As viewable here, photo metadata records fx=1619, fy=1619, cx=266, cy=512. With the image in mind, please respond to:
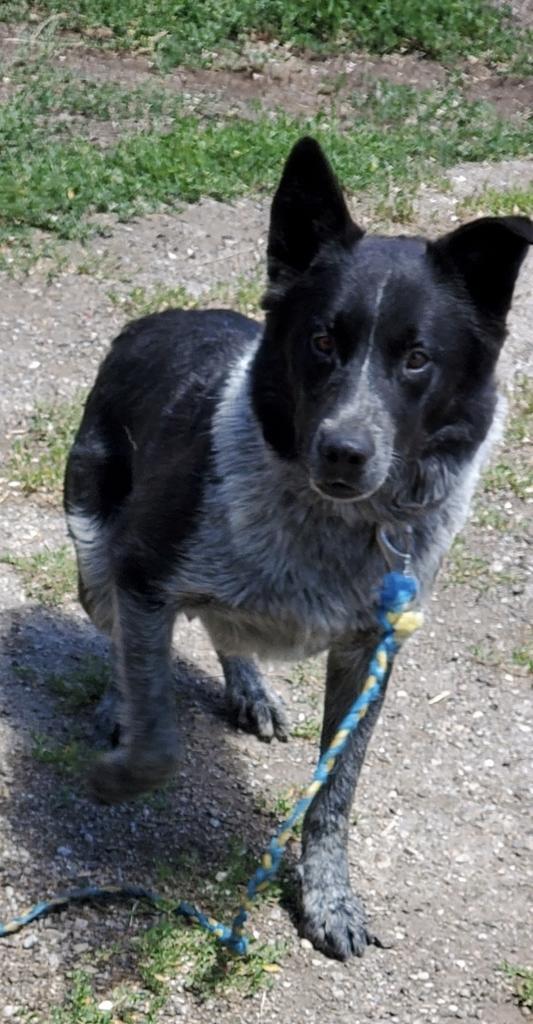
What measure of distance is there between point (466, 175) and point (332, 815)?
18.8 ft

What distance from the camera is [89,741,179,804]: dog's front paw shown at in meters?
4.46

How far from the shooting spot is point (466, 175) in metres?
9.69

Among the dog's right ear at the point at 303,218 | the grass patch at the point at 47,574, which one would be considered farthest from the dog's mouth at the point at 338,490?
the grass patch at the point at 47,574

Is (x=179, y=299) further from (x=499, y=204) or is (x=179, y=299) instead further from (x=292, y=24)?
(x=292, y=24)

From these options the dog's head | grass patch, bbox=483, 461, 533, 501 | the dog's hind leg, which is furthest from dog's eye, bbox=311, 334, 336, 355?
grass patch, bbox=483, 461, 533, 501

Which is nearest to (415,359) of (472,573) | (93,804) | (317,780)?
(317,780)

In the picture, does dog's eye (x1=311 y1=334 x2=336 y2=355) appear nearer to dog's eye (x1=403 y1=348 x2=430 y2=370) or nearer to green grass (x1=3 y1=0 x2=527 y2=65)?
dog's eye (x1=403 y1=348 x2=430 y2=370)

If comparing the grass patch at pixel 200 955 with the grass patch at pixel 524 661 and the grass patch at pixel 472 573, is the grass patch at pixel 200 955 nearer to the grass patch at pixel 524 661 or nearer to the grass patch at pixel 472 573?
the grass patch at pixel 524 661

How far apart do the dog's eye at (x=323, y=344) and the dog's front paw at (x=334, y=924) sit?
1702mm

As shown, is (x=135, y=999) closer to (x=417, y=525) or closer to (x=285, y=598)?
(x=285, y=598)

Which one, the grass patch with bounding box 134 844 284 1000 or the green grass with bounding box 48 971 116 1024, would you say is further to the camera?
the grass patch with bounding box 134 844 284 1000

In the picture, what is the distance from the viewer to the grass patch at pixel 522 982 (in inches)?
184

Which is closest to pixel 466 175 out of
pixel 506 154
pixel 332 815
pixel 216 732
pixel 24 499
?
pixel 506 154

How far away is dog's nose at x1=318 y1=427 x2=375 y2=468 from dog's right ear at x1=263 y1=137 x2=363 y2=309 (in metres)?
0.60
